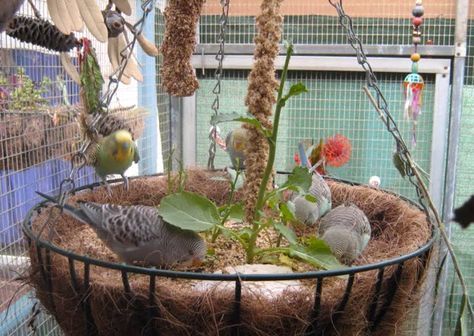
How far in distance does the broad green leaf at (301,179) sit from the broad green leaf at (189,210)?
10 cm

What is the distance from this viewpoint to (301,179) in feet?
1.93

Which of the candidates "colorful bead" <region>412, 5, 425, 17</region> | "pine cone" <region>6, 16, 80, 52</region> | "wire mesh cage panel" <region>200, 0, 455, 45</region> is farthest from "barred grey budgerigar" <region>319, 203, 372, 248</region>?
"wire mesh cage panel" <region>200, 0, 455, 45</region>

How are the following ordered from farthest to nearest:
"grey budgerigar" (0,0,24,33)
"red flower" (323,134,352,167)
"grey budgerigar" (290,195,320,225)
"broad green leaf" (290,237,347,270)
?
"red flower" (323,134,352,167) < "grey budgerigar" (290,195,320,225) < "broad green leaf" (290,237,347,270) < "grey budgerigar" (0,0,24,33)

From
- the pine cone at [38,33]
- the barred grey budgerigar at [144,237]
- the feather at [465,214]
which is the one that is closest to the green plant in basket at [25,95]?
the pine cone at [38,33]

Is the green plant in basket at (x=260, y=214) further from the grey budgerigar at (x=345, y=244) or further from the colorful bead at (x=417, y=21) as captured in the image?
the colorful bead at (x=417, y=21)

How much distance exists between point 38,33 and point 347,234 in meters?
0.55

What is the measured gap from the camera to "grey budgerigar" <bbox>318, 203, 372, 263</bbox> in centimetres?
60

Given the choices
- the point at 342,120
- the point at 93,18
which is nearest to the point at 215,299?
the point at 93,18

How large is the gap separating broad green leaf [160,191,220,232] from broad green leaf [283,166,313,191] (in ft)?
0.34

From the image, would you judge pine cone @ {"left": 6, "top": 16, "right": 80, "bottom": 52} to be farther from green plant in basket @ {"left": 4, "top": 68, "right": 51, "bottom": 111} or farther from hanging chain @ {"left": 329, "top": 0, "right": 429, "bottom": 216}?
hanging chain @ {"left": 329, "top": 0, "right": 429, "bottom": 216}

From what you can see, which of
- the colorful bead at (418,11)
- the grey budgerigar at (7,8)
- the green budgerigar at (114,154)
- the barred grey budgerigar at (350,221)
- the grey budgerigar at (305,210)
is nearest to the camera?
the grey budgerigar at (7,8)

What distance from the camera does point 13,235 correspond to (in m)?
1.04

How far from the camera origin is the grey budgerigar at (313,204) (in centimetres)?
74

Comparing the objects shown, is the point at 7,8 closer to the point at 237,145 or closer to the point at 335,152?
the point at 237,145
